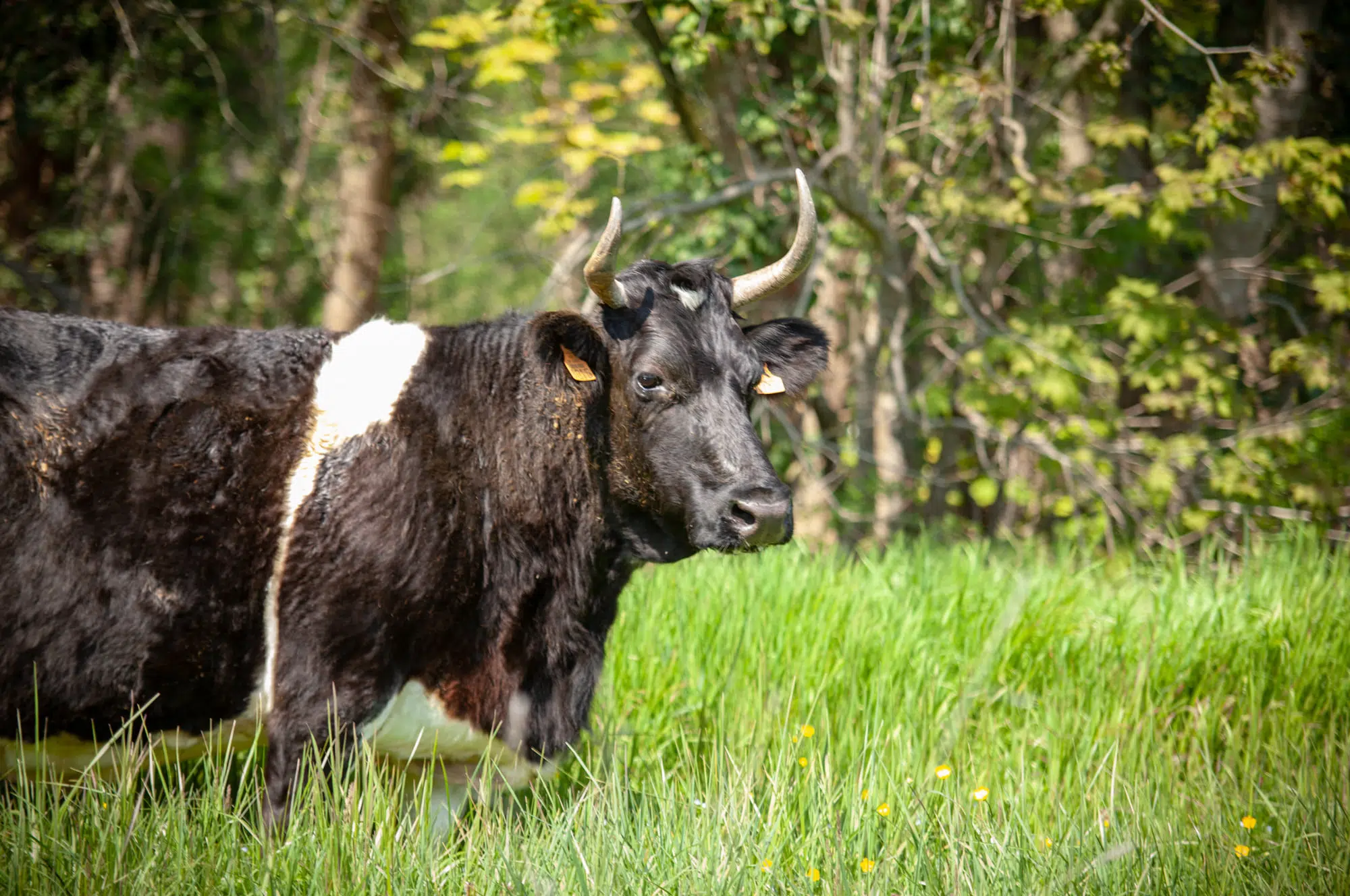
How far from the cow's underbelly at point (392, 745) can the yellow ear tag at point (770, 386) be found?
134 centimetres

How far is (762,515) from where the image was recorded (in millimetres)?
3318

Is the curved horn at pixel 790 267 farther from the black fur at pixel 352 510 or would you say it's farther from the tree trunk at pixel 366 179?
the tree trunk at pixel 366 179

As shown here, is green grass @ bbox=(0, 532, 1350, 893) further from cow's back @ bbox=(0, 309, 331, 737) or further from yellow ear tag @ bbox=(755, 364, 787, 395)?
yellow ear tag @ bbox=(755, 364, 787, 395)

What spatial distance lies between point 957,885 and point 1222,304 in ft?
20.5

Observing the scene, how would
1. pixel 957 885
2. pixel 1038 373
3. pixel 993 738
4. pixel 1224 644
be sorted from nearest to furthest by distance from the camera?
1. pixel 957 885
2. pixel 993 738
3. pixel 1224 644
4. pixel 1038 373

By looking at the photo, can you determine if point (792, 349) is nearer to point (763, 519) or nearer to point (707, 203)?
point (763, 519)

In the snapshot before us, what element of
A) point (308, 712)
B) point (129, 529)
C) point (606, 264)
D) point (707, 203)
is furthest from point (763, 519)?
point (707, 203)

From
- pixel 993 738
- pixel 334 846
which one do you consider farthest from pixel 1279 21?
pixel 334 846

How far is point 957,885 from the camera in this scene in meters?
2.65

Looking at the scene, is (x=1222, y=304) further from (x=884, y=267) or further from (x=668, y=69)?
(x=668, y=69)

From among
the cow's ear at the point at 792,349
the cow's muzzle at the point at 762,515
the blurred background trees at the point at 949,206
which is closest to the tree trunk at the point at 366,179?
the blurred background trees at the point at 949,206

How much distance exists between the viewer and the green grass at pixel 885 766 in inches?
110

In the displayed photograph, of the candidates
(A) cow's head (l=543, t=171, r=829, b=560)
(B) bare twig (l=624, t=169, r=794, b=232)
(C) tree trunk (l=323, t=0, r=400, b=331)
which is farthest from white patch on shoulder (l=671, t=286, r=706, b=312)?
(C) tree trunk (l=323, t=0, r=400, b=331)

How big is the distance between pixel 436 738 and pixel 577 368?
1.23 meters
